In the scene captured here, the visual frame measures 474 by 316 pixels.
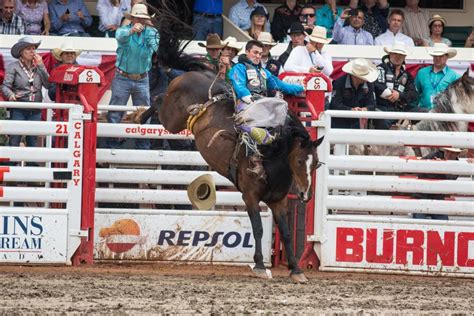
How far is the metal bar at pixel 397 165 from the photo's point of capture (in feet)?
35.1

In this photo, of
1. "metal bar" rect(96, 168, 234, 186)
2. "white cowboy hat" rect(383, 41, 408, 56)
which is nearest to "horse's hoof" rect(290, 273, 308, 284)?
"metal bar" rect(96, 168, 234, 186)

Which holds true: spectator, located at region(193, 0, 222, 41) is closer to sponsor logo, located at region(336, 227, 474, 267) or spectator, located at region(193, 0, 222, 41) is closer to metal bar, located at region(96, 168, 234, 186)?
metal bar, located at region(96, 168, 234, 186)

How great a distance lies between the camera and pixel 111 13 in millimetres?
15078

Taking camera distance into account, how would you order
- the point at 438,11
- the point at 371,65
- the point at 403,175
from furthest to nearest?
the point at 438,11 → the point at 371,65 → the point at 403,175

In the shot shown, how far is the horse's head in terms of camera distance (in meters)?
9.94

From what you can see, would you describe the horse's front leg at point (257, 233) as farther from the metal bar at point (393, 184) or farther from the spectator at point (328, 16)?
the spectator at point (328, 16)

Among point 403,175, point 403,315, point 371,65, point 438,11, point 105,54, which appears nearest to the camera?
point 403,315

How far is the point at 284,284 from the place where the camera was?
31.7 ft

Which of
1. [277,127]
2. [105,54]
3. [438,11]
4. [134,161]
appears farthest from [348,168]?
[438,11]

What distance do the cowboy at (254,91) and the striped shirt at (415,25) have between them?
5.90 meters

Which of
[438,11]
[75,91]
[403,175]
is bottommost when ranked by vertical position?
[403,175]

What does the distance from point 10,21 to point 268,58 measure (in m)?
3.49

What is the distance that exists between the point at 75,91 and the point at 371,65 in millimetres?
3579

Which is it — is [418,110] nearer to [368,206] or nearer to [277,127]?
[368,206]
